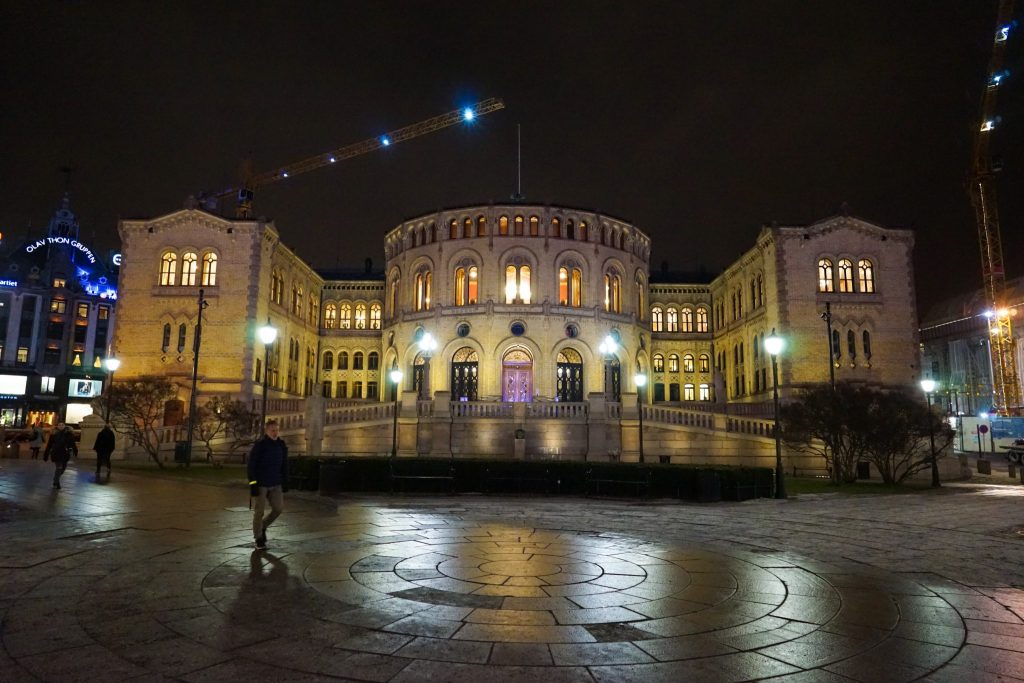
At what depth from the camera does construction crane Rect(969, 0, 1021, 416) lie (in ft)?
265

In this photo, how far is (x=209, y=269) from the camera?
149 ft

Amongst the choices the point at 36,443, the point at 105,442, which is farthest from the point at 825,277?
the point at 36,443

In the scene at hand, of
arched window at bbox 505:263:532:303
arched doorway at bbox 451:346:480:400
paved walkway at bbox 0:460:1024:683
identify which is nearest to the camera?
paved walkway at bbox 0:460:1024:683

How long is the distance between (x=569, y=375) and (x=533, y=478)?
93.0 feet

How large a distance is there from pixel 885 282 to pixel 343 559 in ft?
158

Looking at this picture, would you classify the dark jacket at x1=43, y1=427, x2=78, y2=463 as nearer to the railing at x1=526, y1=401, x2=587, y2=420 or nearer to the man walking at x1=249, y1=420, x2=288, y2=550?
the man walking at x1=249, y1=420, x2=288, y2=550

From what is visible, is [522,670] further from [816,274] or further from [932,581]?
[816,274]

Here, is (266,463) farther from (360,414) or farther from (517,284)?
(517,284)

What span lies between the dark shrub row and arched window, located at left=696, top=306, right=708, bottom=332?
42.6m

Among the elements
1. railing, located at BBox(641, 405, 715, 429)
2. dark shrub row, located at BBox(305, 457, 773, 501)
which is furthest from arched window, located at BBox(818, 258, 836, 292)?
dark shrub row, located at BBox(305, 457, 773, 501)

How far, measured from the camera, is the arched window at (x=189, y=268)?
45.2 meters

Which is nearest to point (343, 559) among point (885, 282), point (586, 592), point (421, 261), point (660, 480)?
point (586, 592)

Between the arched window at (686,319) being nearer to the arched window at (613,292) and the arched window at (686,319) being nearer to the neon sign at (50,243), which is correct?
the arched window at (613,292)

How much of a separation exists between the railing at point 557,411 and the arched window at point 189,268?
2727 cm
